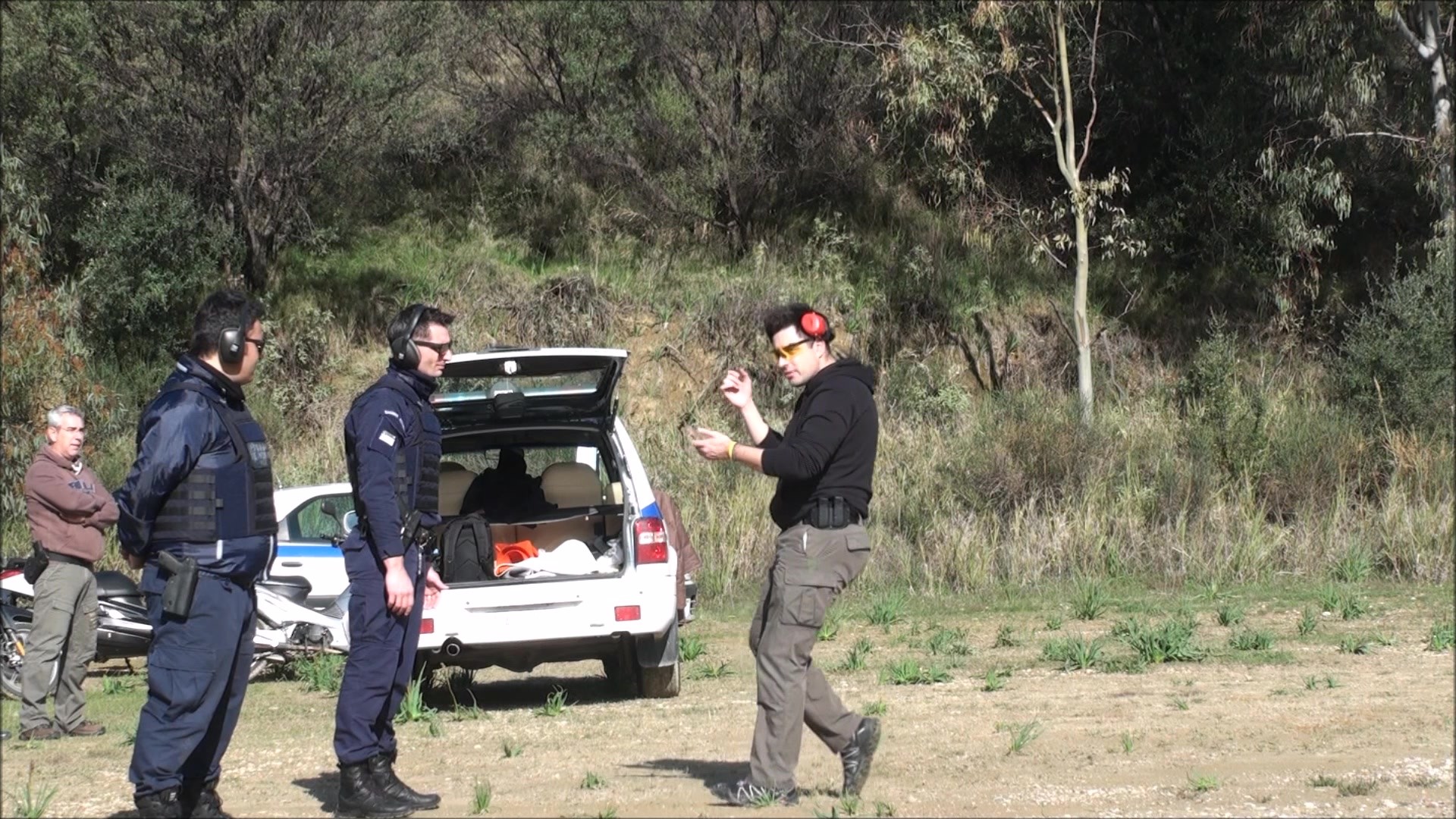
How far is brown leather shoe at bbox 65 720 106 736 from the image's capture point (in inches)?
341

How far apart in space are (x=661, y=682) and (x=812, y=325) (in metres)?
3.78

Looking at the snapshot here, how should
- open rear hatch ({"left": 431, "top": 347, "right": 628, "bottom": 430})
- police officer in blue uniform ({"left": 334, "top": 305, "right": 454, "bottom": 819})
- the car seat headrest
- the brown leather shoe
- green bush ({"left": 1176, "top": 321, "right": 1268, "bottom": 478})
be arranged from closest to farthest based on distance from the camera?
1. police officer in blue uniform ({"left": 334, "top": 305, "right": 454, "bottom": 819})
2. open rear hatch ({"left": 431, "top": 347, "right": 628, "bottom": 430})
3. the brown leather shoe
4. the car seat headrest
5. green bush ({"left": 1176, "top": 321, "right": 1268, "bottom": 478})

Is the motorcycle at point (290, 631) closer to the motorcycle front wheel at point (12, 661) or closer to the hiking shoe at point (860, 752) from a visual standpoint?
the motorcycle front wheel at point (12, 661)

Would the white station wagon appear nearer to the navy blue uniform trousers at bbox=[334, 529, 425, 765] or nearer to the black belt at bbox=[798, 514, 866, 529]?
the navy blue uniform trousers at bbox=[334, 529, 425, 765]

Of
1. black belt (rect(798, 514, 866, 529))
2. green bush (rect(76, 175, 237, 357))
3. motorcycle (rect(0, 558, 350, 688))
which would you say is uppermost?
green bush (rect(76, 175, 237, 357))

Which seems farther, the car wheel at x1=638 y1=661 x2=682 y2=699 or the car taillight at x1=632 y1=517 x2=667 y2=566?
the car wheel at x1=638 y1=661 x2=682 y2=699

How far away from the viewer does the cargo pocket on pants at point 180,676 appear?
17.9 ft

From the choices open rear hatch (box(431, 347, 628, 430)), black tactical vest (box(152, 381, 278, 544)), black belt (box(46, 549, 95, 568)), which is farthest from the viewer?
black belt (box(46, 549, 95, 568))

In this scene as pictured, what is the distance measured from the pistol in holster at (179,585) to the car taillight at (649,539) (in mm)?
3257

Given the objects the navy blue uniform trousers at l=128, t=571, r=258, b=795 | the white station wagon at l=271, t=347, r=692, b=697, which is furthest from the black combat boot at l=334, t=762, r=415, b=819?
the white station wagon at l=271, t=347, r=692, b=697

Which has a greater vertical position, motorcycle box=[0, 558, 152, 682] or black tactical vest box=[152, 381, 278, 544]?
black tactical vest box=[152, 381, 278, 544]

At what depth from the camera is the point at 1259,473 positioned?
626 inches

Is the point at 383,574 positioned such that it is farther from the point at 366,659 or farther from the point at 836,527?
the point at 836,527

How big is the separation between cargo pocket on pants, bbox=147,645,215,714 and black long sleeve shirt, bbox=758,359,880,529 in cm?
212
